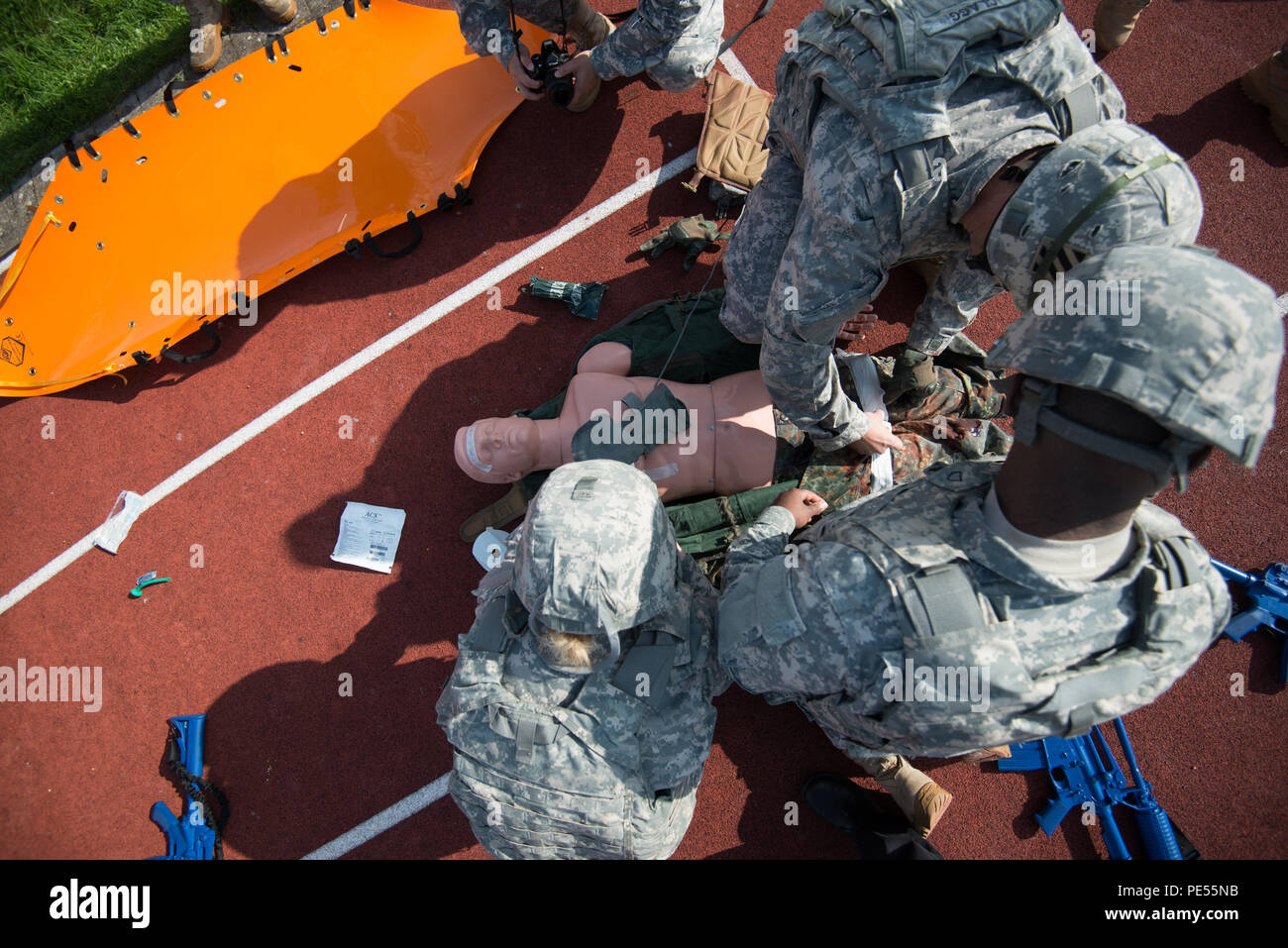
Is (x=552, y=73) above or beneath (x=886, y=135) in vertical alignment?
above

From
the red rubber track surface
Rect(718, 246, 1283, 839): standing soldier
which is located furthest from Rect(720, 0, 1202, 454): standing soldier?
the red rubber track surface

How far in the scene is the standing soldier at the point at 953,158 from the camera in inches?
77.2

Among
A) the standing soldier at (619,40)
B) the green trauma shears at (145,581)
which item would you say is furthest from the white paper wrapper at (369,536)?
the standing soldier at (619,40)

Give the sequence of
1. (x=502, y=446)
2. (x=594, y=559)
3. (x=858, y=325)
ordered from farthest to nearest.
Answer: (x=858, y=325) < (x=502, y=446) < (x=594, y=559)

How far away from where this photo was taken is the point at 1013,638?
1.98m

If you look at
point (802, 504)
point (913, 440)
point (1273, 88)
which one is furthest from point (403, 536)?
point (1273, 88)

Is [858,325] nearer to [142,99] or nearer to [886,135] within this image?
[886,135]

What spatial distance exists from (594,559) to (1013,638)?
131cm

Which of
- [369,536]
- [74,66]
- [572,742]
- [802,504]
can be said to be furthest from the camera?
[74,66]

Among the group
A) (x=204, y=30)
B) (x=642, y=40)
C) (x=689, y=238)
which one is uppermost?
(x=204, y=30)

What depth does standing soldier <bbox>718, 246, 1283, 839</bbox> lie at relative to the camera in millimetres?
1625

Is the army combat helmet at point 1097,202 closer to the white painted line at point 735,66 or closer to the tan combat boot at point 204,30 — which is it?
the white painted line at point 735,66

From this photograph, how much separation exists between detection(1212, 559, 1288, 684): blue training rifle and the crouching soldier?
3.22 metres

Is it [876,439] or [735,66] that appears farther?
[735,66]
